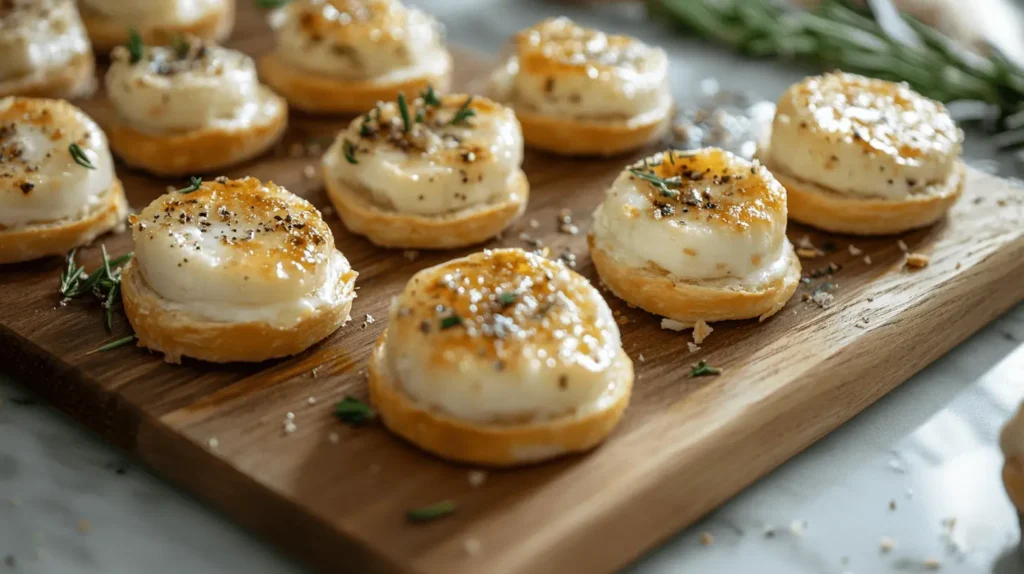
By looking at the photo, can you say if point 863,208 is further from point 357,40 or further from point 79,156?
point 79,156

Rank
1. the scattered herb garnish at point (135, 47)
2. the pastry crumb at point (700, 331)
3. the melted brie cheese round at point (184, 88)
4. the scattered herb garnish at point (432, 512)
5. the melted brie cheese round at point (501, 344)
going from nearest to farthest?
the scattered herb garnish at point (432, 512) → the melted brie cheese round at point (501, 344) → the pastry crumb at point (700, 331) → the melted brie cheese round at point (184, 88) → the scattered herb garnish at point (135, 47)

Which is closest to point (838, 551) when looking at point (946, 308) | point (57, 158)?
point (946, 308)

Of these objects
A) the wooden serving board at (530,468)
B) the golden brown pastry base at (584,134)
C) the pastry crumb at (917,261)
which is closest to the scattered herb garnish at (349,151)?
the wooden serving board at (530,468)

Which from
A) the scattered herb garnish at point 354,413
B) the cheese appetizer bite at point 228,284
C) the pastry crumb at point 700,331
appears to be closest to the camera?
the scattered herb garnish at point 354,413

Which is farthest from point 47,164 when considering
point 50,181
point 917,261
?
point 917,261

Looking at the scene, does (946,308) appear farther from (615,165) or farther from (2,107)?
(2,107)

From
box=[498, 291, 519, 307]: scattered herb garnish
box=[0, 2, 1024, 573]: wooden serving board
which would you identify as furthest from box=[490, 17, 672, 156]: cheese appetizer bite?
box=[498, 291, 519, 307]: scattered herb garnish

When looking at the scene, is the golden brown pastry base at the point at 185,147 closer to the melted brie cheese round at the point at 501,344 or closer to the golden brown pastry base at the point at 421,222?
the golden brown pastry base at the point at 421,222
